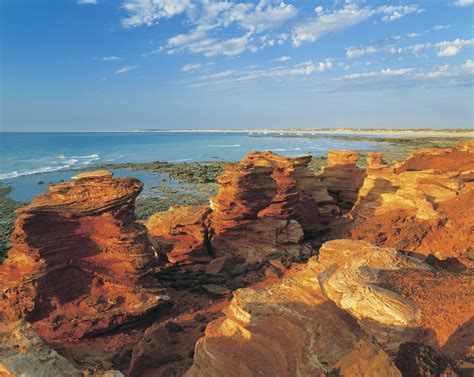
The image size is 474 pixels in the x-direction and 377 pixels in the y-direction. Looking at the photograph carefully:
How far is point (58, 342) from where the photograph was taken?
934 centimetres

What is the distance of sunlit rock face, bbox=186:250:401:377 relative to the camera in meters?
5.52

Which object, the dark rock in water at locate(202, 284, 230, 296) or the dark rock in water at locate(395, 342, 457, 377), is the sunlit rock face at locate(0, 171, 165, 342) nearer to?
the dark rock in water at locate(202, 284, 230, 296)

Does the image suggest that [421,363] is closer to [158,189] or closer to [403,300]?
[403,300]

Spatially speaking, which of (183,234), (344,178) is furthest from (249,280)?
(344,178)

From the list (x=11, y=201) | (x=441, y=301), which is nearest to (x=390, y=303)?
(x=441, y=301)

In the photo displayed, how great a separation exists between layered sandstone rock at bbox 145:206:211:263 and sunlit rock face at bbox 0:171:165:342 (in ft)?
12.9

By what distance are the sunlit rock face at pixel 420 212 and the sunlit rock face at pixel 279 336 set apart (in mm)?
8004

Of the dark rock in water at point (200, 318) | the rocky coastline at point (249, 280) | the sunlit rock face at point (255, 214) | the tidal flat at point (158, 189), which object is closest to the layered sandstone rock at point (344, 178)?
the rocky coastline at point (249, 280)

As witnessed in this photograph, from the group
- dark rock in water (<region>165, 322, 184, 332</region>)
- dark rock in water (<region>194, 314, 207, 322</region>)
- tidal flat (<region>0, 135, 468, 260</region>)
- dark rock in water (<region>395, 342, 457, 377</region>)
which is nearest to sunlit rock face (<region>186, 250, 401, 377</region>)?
dark rock in water (<region>395, 342, 457, 377</region>)

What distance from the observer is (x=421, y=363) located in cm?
393

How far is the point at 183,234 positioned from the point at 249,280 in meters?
4.20

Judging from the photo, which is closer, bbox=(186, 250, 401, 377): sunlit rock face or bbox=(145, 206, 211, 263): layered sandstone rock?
bbox=(186, 250, 401, 377): sunlit rock face

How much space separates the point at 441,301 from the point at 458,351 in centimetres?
102

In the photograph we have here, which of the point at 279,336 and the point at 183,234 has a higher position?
the point at 279,336
